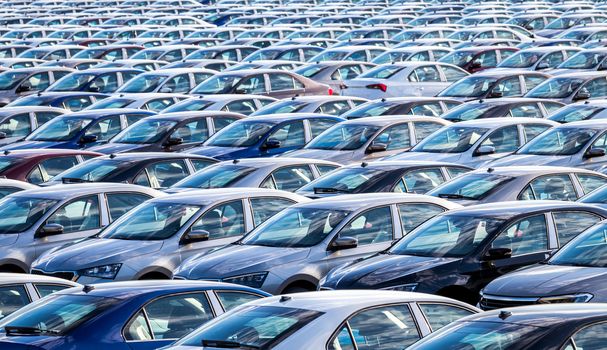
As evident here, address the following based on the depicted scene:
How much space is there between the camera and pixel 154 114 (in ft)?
87.1

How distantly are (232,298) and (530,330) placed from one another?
3085mm

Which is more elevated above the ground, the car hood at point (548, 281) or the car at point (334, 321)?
the car at point (334, 321)

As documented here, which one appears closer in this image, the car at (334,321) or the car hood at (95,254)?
the car at (334,321)

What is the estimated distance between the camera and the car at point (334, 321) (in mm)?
9695

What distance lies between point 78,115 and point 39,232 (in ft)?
30.4

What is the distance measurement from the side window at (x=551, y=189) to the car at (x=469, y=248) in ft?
7.54

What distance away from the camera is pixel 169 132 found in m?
24.8

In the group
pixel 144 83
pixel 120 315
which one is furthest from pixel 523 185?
pixel 144 83

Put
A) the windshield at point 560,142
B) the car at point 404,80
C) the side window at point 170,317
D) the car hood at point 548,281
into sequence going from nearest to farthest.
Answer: the side window at point 170,317, the car hood at point 548,281, the windshield at point 560,142, the car at point 404,80

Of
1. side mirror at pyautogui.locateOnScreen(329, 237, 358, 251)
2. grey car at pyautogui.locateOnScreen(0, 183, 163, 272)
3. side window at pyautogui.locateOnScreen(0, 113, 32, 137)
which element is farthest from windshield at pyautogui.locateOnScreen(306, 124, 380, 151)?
side mirror at pyautogui.locateOnScreen(329, 237, 358, 251)

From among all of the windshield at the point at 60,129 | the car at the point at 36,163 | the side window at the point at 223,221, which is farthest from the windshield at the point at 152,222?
the windshield at the point at 60,129

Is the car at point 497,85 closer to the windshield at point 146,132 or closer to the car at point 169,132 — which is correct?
the car at point 169,132

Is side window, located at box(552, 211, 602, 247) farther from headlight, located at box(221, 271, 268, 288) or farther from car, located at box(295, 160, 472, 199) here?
car, located at box(295, 160, 472, 199)

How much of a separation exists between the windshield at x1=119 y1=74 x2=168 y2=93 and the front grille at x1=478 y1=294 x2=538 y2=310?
2083 cm
